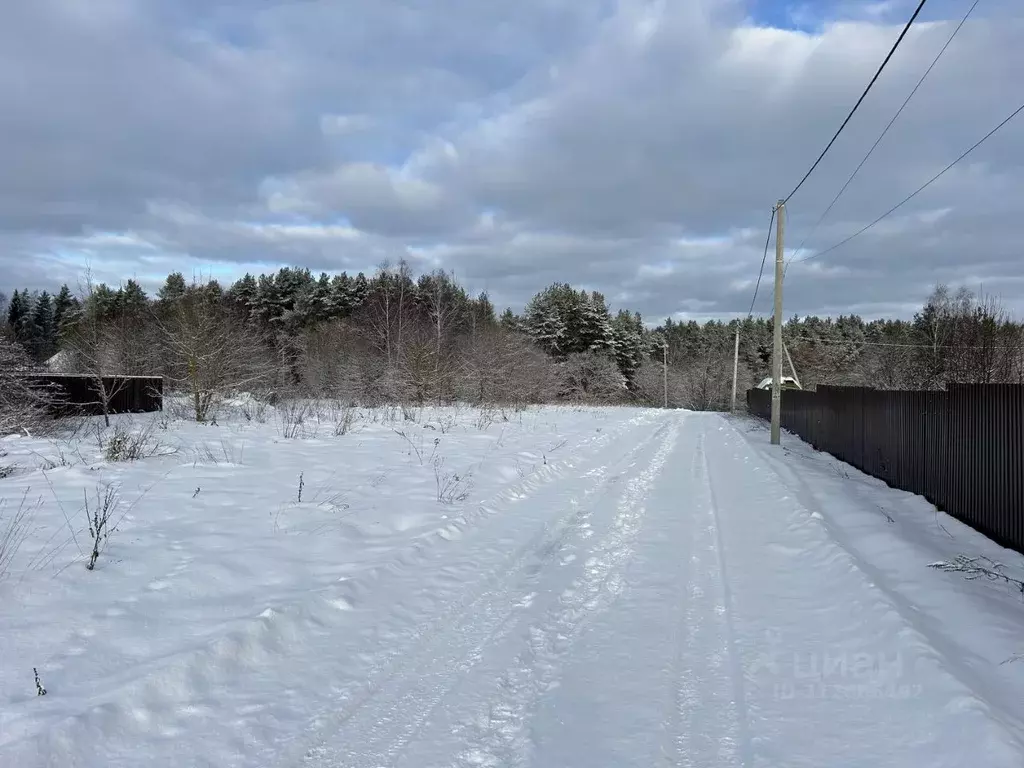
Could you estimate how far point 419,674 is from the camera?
3.79m

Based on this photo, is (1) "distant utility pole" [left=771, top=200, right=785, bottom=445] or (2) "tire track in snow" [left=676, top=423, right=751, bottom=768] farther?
(1) "distant utility pole" [left=771, top=200, right=785, bottom=445]

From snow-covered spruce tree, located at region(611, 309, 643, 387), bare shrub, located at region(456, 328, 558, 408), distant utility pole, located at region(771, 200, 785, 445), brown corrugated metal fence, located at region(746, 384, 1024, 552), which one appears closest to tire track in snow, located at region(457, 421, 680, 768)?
brown corrugated metal fence, located at region(746, 384, 1024, 552)

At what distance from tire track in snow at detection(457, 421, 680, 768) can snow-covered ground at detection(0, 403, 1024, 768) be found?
0.07 ft

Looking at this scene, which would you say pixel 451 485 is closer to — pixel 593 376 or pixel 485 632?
pixel 485 632

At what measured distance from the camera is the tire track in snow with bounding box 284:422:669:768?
3.05 metres

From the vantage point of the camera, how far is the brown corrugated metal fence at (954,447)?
705cm

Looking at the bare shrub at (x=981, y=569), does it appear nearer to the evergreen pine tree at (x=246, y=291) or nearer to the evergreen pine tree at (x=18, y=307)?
the evergreen pine tree at (x=246, y=291)

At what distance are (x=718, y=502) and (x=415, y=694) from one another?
22.9ft

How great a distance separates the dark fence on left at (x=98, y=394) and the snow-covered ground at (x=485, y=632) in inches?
423

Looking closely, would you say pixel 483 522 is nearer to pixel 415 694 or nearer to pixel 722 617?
pixel 722 617

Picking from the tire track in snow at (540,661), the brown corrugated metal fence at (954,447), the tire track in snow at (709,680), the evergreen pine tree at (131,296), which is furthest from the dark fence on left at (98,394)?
the evergreen pine tree at (131,296)

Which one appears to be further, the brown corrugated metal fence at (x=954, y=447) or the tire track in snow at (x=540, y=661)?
the brown corrugated metal fence at (x=954, y=447)

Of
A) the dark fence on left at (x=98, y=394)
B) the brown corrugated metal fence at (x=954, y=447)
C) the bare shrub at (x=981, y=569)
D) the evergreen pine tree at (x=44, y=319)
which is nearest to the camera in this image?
the bare shrub at (x=981, y=569)

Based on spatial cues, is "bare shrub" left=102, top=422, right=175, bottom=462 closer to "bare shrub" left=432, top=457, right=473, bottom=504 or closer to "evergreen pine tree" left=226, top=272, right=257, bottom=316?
"bare shrub" left=432, top=457, right=473, bottom=504
